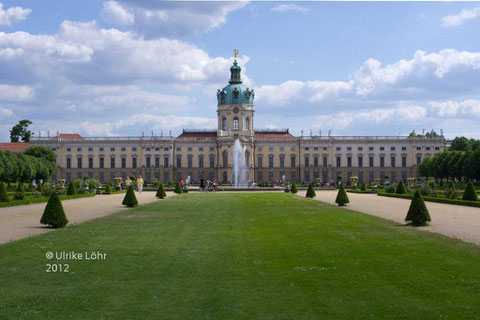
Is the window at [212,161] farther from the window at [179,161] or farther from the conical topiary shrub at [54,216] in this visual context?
the conical topiary shrub at [54,216]

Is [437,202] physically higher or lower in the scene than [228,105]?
lower

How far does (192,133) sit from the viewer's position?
9506 cm

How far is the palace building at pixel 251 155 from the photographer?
89.9m

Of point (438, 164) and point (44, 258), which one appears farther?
point (438, 164)

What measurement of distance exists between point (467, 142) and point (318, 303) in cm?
9018

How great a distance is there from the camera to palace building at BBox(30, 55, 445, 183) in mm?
89938

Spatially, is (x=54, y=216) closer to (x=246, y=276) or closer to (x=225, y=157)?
(x=246, y=276)

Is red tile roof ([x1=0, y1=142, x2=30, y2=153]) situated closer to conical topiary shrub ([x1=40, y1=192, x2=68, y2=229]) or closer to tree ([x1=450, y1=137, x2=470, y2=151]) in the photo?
tree ([x1=450, y1=137, x2=470, y2=151])

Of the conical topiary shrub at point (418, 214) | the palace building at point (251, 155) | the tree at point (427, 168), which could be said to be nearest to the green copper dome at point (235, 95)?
the palace building at point (251, 155)

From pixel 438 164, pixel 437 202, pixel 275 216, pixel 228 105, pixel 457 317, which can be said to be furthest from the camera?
pixel 228 105

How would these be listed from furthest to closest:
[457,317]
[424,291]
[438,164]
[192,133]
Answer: [192,133] < [438,164] < [424,291] < [457,317]

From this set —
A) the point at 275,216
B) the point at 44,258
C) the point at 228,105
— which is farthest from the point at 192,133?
the point at 44,258

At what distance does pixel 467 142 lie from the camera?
91.1 meters

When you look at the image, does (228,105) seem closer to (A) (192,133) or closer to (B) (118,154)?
(A) (192,133)
